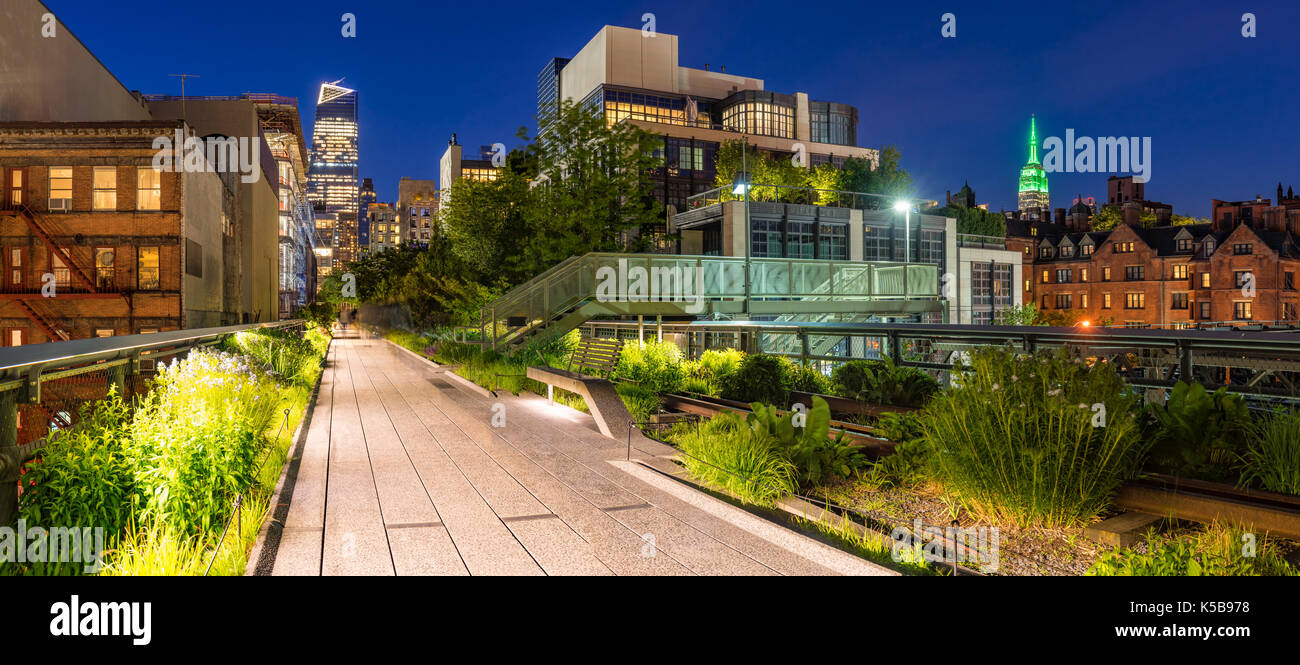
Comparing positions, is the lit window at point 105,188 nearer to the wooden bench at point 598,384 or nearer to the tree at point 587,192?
the tree at point 587,192

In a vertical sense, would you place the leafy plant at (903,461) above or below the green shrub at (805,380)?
below

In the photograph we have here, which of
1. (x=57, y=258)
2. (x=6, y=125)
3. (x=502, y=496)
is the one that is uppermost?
(x=6, y=125)

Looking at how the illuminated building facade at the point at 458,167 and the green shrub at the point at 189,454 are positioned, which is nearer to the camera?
the green shrub at the point at 189,454

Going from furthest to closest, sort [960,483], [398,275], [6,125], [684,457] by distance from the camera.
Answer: [398,275] < [6,125] < [684,457] < [960,483]

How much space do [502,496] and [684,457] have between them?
199 centimetres

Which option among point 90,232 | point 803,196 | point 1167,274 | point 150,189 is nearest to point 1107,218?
point 1167,274

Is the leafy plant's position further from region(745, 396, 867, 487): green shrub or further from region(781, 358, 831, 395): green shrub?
region(781, 358, 831, 395): green shrub

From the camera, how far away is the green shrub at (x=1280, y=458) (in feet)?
16.0

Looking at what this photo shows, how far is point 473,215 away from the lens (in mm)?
31688

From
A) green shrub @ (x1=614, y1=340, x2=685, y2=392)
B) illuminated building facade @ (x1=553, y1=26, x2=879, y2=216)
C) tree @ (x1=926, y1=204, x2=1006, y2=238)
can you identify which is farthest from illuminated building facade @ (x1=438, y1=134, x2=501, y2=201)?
green shrub @ (x1=614, y1=340, x2=685, y2=392)

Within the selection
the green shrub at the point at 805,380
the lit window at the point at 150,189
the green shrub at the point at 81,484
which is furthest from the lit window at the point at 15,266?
the green shrub at the point at 805,380

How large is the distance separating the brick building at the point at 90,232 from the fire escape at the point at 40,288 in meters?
0.04
